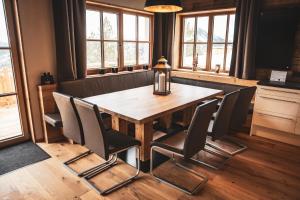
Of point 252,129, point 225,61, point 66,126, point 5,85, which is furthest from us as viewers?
point 225,61

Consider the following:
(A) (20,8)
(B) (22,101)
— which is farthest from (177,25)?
(B) (22,101)

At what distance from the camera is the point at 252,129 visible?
3443mm

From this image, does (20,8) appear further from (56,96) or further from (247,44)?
(247,44)

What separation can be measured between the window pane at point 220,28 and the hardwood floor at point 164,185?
7.75 feet

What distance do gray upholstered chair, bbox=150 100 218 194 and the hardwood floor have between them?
3.9 inches

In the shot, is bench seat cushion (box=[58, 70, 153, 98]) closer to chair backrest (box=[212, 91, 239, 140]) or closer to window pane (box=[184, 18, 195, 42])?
window pane (box=[184, 18, 195, 42])

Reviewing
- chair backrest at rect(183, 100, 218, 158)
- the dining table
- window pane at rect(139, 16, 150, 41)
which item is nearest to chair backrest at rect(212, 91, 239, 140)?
chair backrest at rect(183, 100, 218, 158)

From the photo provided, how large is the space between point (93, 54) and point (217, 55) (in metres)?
2.37

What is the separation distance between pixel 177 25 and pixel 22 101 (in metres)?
3.29

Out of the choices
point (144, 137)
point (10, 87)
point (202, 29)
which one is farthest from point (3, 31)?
point (202, 29)

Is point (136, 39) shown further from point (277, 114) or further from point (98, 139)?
point (98, 139)

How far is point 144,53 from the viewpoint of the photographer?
187 inches

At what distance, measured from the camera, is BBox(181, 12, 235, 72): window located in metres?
4.19

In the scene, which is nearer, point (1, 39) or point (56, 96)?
point (56, 96)
